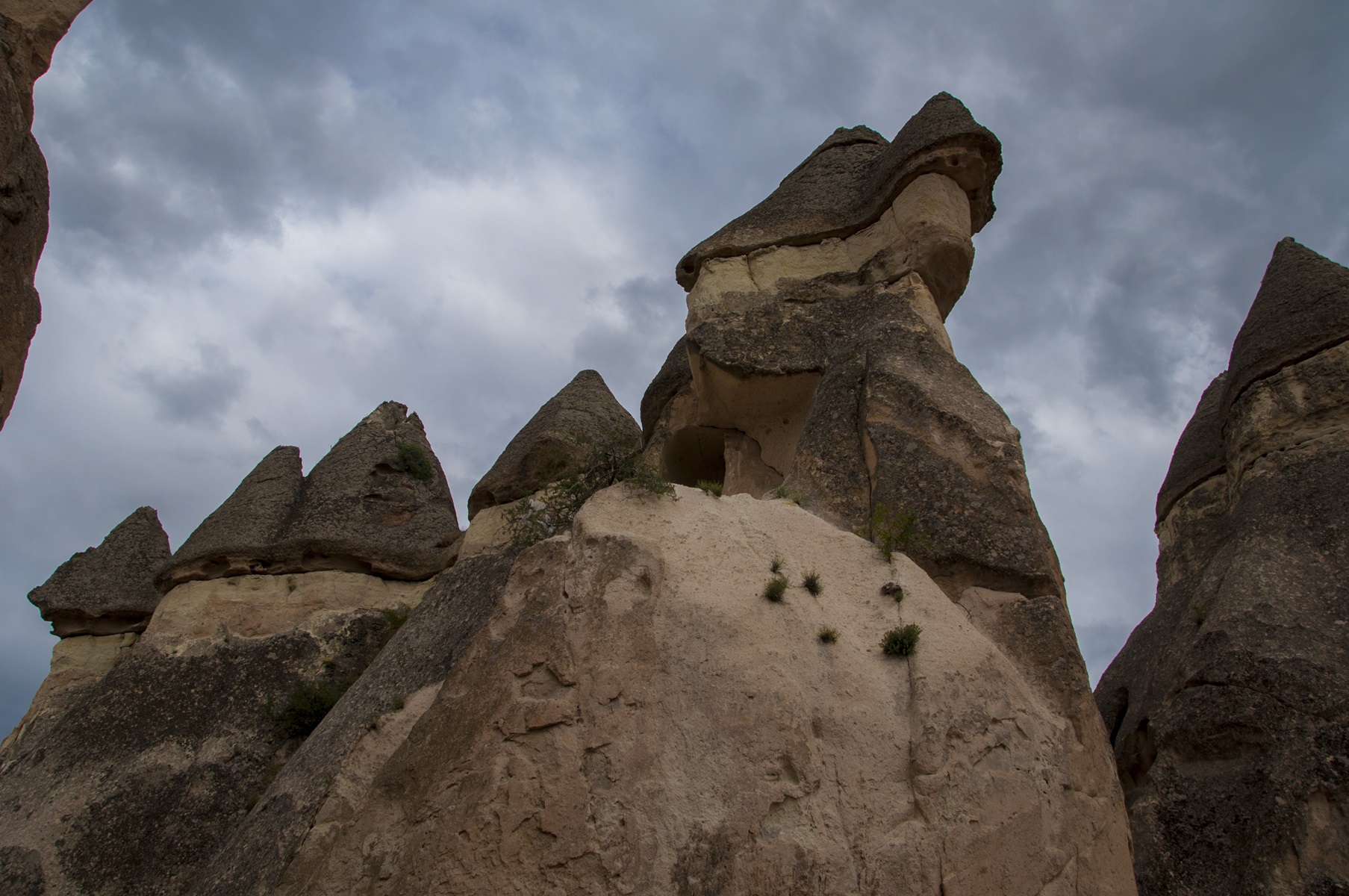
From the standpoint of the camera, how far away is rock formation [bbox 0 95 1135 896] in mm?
5906

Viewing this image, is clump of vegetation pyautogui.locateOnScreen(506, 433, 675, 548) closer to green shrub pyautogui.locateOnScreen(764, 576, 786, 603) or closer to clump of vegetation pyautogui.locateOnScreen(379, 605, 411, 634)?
green shrub pyautogui.locateOnScreen(764, 576, 786, 603)

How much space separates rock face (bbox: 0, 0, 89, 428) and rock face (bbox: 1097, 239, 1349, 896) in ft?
29.6

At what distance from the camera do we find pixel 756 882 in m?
5.61

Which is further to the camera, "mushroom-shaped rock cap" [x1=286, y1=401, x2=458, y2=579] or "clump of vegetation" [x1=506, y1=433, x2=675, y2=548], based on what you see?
"mushroom-shaped rock cap" [x1=286, y1=401, x2=458, y2=579]

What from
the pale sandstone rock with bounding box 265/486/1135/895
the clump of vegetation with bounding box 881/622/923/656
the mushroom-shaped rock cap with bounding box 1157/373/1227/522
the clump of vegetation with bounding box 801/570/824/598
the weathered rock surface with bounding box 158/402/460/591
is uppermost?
the mushroom-shaped rock cap with bounding box 1157/373/1227/522

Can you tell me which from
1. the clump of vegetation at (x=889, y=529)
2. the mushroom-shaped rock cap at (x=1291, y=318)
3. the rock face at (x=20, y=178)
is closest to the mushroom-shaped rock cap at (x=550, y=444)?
the clump of vegetation at (x=889, y=529)

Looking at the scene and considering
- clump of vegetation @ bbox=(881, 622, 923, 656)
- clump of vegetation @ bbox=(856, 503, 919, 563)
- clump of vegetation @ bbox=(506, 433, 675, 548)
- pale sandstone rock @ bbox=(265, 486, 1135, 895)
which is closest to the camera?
pale sandstone rock @ bbox=(265, 486, 1135, 895)

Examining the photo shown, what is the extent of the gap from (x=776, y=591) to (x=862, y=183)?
7183mm

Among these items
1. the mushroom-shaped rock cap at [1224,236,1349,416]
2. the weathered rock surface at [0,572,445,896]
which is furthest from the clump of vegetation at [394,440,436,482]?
the mushroom-shaped rock cap at [1224,236,1349,416]

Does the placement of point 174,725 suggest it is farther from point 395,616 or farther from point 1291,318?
point 1291,318

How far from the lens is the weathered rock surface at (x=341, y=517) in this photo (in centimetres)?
1124

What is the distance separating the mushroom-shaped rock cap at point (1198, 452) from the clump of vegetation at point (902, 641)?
8.17 meters

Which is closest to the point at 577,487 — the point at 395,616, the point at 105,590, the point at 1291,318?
the point at 395,616

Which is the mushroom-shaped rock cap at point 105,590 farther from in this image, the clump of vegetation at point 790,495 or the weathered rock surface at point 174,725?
the clump of vegetation at point 790,495
